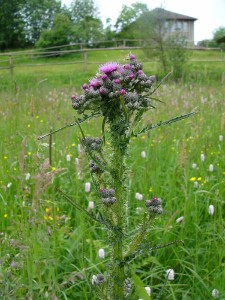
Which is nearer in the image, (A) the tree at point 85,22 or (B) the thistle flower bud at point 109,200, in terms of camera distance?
(B) the thistle flower bud at point 109,200

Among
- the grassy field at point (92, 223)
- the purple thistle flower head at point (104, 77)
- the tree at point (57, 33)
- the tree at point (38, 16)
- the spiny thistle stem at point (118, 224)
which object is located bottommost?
the grassy field at point (92, 223)

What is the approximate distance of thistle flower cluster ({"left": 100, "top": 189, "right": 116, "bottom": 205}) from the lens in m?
1.35

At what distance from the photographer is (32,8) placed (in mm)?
39250

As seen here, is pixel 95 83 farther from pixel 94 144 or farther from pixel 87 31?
pixel 87 31

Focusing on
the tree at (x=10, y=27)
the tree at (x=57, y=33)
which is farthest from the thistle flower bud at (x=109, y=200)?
the tree at (x=10, y=27)

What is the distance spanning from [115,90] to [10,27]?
4901 centimetres

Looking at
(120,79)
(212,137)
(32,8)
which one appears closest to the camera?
(120,79)

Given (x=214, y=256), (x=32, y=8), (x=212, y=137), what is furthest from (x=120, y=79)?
(x=32, y=8)

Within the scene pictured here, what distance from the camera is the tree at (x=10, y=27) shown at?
151 feet

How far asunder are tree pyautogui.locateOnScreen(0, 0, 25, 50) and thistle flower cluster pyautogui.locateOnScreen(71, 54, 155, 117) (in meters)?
46.0

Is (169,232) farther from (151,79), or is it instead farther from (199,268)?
(151,79)

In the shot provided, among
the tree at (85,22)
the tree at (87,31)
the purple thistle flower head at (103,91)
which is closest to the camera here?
the purple thistle flower head at (103,91)

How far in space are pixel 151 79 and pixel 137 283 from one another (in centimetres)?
65

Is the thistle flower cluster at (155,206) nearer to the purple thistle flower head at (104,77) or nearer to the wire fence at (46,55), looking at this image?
the purple thistle flower head at (104,77)
